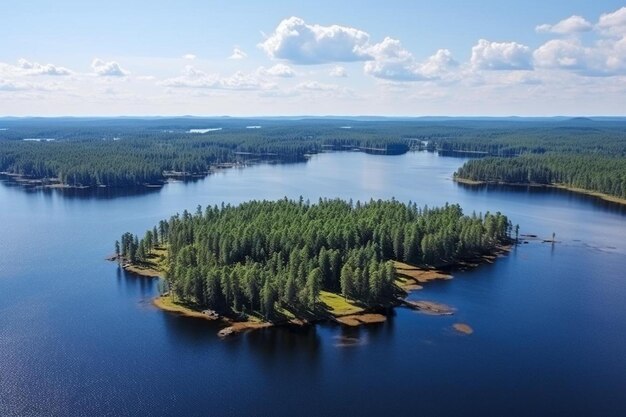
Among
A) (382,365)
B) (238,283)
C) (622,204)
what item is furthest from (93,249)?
(622,204)

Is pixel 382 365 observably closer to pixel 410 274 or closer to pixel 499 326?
pixel 499 326

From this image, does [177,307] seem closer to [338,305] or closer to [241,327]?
[241,327]

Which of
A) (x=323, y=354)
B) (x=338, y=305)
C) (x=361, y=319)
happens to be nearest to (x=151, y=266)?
(x=338, y=305)

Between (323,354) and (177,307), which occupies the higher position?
(177,307)

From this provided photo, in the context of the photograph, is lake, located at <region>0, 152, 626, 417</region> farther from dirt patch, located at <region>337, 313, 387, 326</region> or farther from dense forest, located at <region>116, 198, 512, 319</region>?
dense forest, located at <region>116, 198, 512, 319</region>

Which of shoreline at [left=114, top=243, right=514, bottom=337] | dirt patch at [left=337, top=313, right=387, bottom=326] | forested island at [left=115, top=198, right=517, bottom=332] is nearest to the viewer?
shoreline at [left=114, top=243, right=514, bottom=337]

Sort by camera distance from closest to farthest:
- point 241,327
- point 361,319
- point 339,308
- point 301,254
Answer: point 241,327 → point 361,319 → point 339,308 → point 301,254

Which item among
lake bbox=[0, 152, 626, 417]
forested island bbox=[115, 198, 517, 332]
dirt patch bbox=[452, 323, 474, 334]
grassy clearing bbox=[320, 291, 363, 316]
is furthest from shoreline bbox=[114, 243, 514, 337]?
dirt patch bbox=[452, 323, 474, 334]
